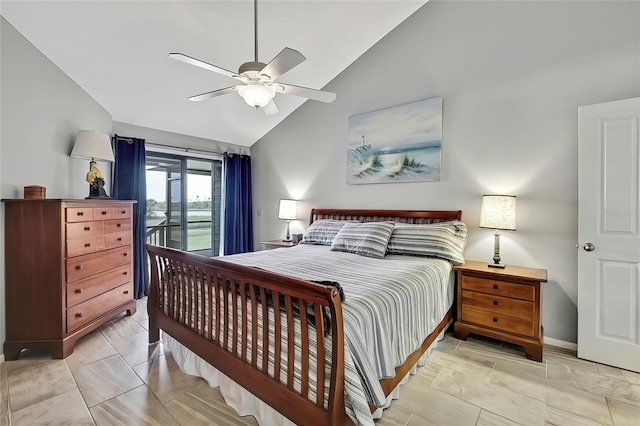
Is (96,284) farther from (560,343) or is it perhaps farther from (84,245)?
(560,343)

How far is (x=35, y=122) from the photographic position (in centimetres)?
261

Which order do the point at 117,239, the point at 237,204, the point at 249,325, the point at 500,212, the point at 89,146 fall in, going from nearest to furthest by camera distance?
the point at 249,325 → the point at 500,212 → the point at 89,146 → the point at 117,239 → the point at 237,204

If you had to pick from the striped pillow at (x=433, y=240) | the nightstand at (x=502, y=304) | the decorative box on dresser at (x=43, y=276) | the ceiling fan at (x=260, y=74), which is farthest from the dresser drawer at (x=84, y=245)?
the nightstand at (x=502, y=304)

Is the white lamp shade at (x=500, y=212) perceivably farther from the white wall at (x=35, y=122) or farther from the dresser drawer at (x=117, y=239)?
the white wall at (x=35, y=122)

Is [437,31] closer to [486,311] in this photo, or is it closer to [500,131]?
[500,131]

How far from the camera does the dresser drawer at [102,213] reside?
2.83m

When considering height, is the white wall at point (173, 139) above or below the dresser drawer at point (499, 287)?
above

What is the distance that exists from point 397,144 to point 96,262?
343 centimetres

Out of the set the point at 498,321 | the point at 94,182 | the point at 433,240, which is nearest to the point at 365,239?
the point at 433,240

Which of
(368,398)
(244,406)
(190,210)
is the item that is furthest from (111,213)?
(368,398)

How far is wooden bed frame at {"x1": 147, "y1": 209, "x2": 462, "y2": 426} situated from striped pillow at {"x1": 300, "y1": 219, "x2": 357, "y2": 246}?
155 cm

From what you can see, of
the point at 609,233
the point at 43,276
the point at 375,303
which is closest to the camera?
the point at 375,303

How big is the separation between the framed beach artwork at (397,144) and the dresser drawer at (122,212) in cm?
268

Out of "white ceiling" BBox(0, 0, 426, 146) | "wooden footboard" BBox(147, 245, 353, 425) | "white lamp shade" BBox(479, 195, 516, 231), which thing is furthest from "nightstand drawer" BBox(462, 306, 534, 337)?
"white ceiling" BBox(0, 0, 426, 146)
